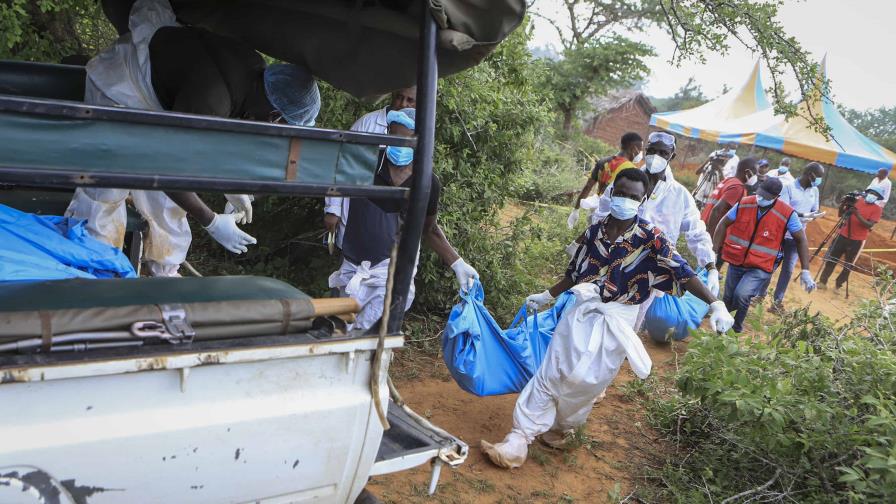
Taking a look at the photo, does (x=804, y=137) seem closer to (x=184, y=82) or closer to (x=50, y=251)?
(x=184, y=82)

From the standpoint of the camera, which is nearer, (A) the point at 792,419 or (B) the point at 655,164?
(A) the point at 792,419

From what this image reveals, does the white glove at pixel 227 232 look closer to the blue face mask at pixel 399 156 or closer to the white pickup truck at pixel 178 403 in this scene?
the blue face mask at pixel 399 156

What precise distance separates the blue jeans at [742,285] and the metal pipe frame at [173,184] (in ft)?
19.7

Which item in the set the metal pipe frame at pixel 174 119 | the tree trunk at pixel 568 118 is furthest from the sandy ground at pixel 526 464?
the tree trunk at pixel 568 118

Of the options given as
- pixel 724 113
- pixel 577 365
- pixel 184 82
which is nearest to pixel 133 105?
pixel 184 82

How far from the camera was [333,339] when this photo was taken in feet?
6.92

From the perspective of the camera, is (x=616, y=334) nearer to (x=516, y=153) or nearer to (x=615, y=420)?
(x=615, y=420)

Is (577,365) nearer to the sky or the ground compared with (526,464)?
nearer to the sky

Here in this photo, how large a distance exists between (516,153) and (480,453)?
2.84 m

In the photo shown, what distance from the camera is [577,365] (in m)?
4.12

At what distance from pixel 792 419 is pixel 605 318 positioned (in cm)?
107

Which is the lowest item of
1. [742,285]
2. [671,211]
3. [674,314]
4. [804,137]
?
[674,314]

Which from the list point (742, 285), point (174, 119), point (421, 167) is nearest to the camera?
point (174, 119)

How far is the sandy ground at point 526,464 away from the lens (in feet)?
13.0
